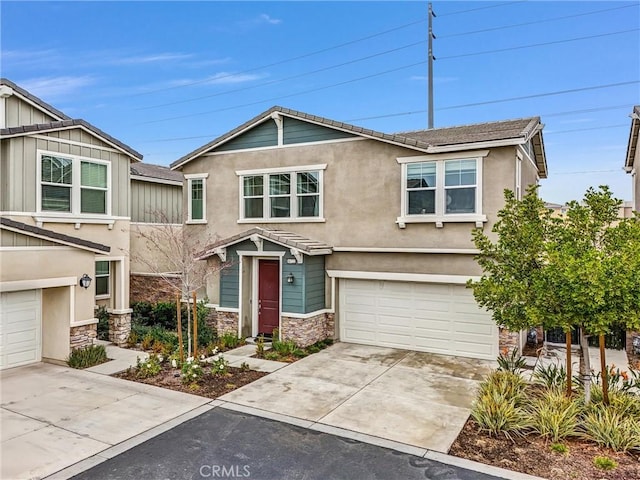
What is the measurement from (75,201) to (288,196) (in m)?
6.10

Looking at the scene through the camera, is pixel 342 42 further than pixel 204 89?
No

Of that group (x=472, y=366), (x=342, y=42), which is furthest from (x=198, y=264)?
(x=342, y=42)

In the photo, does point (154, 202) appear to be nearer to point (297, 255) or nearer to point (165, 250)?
point (165, 250)

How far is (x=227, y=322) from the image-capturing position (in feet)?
44.7

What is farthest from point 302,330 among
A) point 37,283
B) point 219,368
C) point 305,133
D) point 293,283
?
point 37,283

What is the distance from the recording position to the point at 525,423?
6.82 metres

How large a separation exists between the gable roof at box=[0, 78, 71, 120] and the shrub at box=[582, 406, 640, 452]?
1534 cm

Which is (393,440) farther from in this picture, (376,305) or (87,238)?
(87,238)

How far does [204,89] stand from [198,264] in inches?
770

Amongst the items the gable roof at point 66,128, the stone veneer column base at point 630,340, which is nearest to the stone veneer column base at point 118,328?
the gable roof at point 66,128

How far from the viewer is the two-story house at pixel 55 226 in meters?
10.2

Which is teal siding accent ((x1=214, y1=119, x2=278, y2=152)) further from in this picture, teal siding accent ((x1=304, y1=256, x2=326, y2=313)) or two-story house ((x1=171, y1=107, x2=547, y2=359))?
teal siding accent ((x1=304, y1=256, x2=326, y2=313))

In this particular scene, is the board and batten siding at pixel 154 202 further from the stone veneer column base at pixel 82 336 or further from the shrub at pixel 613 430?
the shrub at pixel 613 430

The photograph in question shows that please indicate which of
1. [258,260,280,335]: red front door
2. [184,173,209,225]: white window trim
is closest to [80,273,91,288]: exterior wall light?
[258,260,280,335]: red front door
